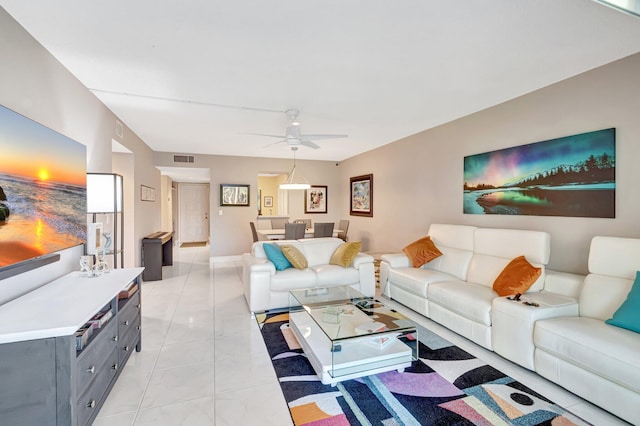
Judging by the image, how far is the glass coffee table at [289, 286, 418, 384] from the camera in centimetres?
222

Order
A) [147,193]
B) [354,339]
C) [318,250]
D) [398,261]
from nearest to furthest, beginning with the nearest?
[354,339]
[398,261]
[318,250]
[147,193]

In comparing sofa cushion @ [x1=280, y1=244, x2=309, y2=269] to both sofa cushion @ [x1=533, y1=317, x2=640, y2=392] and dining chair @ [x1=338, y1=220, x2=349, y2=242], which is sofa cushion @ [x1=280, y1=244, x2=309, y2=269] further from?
dining chair @ [x1=338, y1=220, x2=349, y2=242]

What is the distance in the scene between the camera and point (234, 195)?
7059 mm

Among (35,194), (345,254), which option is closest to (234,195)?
(345,254)

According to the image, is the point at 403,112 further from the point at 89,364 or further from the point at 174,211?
the point at 174,211

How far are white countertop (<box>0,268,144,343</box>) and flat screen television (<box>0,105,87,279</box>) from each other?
0.20 meters

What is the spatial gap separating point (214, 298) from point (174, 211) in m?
6.96

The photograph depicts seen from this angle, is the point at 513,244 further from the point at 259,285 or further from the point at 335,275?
the point at 259,285

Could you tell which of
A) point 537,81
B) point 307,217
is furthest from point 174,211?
point 537,81

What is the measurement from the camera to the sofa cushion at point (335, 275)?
3879 mm

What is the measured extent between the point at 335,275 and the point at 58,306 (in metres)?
2.82

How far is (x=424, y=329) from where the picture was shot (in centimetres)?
319

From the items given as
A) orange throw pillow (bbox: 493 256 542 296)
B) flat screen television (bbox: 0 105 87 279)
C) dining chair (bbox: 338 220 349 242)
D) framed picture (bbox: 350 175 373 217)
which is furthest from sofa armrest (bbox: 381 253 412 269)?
flat screen television (bbox: 0 105 87 279)

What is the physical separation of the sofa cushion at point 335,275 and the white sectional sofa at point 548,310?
0.62 metres
